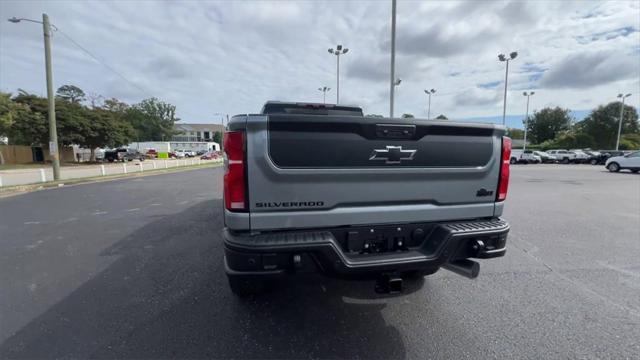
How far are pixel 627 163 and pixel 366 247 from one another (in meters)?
26.8

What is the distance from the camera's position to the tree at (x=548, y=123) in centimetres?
7862

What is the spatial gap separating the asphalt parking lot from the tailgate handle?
1.30 metres

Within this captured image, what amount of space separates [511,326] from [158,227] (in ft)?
20.7

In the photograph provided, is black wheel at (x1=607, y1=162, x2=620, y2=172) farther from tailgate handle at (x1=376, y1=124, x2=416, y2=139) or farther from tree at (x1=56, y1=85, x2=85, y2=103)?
tree at (x1=56, y1=85, x2=85, y2=103)

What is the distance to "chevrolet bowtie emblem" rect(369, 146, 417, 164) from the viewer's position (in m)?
Result: 2.45

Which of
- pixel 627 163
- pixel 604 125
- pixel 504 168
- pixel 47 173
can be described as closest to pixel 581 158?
pixel 627 163

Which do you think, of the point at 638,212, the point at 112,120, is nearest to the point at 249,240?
the point at 638,212

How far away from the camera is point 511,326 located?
291cm

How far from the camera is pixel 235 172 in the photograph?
7.30ft

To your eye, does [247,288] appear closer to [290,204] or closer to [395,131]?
[290,204]

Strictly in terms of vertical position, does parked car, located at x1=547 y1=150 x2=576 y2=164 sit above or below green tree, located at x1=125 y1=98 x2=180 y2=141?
below

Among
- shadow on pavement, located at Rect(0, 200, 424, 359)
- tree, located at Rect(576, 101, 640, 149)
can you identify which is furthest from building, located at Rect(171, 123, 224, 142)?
shadow on pavement, located at Rect(0, 200, 424, 359)

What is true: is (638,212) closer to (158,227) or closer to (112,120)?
(158,227)

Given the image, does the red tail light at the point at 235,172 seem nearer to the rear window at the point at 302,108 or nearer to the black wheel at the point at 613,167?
the rear window at the point at 302,108
